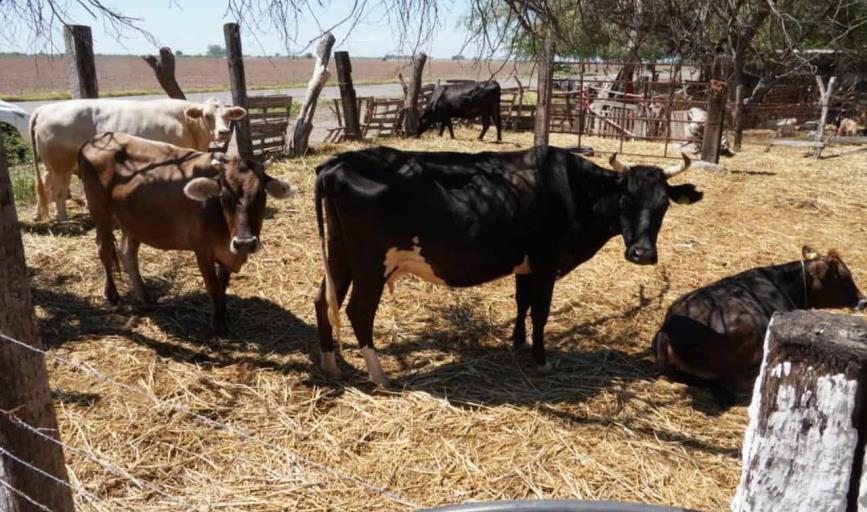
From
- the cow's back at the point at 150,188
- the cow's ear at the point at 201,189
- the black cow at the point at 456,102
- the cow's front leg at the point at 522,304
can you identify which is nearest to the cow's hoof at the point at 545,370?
the cow's front leg at the point at 522,304

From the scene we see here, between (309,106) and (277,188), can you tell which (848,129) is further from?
(277,188)

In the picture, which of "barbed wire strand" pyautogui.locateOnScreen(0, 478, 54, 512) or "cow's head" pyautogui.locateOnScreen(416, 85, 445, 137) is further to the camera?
"cow's head" pyautogui.locateOnScreen(416, 85, 445, 137)

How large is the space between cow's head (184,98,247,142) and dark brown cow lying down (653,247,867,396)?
6204mm

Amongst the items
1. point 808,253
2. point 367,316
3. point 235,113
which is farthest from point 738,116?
point 367,316

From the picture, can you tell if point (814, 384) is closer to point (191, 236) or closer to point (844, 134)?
point (191, 236)

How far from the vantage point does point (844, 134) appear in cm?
1906

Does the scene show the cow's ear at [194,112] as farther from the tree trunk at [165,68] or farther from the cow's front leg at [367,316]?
the cow's front leg at [367,316]

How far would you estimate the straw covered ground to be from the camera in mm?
3510

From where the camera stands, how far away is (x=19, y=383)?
7.47 feet

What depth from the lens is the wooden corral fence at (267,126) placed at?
12539mm

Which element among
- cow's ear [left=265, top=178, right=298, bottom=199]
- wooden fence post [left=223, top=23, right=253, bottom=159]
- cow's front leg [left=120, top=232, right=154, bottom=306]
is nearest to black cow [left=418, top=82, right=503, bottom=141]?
wooden fence post [left=223, top=23, right=253, bottom=159]

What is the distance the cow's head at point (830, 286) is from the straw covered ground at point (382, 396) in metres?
1.26

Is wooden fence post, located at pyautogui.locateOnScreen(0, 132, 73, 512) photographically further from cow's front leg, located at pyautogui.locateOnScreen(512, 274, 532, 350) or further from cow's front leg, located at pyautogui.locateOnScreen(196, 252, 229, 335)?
cow's front leg, located at pyautogui.locateOnScreen(512, 274, 532, 350)

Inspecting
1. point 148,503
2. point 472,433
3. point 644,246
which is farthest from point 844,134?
point 148,503
